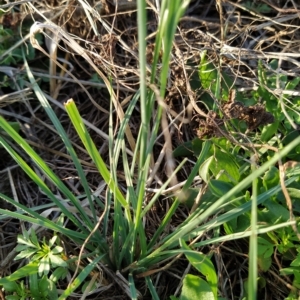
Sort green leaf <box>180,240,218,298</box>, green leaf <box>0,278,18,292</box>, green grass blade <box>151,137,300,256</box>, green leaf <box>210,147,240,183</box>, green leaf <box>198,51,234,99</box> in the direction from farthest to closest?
green leaf <box>198,51,234,99</box>
green leaf <box>210,147,240,183</box>
green leaf <box>0,278,18,292</box>
green leaf <box>180,240,218,298</box>
green grass blade <box>151,137,300,256</box>

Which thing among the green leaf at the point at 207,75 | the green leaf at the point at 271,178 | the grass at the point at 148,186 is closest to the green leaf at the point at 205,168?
the grass at the point at 148,186

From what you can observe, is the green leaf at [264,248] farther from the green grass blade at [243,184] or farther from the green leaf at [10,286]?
the green leaf at [10,286]

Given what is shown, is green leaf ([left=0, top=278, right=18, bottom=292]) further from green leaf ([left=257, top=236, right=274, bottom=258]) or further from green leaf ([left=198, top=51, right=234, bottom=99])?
green leaf ([left=198, top=51, right=234, bottom=99])

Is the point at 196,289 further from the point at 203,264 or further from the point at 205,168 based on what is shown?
the point at 205,168

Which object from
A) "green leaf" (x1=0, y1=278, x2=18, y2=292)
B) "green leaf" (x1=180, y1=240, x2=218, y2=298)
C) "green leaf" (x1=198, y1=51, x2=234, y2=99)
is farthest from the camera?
"green leaf" (x1=198, y1=51, x2=234, y2=99)

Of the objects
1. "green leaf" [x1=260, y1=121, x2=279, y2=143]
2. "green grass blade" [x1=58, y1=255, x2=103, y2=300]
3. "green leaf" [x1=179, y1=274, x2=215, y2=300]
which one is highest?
"green leaf" [x1=260, y1=121, x2=279, y2=143]

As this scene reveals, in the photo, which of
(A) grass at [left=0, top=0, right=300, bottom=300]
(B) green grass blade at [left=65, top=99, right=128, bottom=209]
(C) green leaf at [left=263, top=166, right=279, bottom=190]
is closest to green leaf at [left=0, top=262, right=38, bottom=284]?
(A) grass at [left=0, top=0, right=300, bottom=300]

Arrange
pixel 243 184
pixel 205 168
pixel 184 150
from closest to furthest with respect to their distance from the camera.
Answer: pixel 243 184, pixel 205 168, pixel 184 150

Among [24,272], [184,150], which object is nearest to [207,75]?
[184,150]
